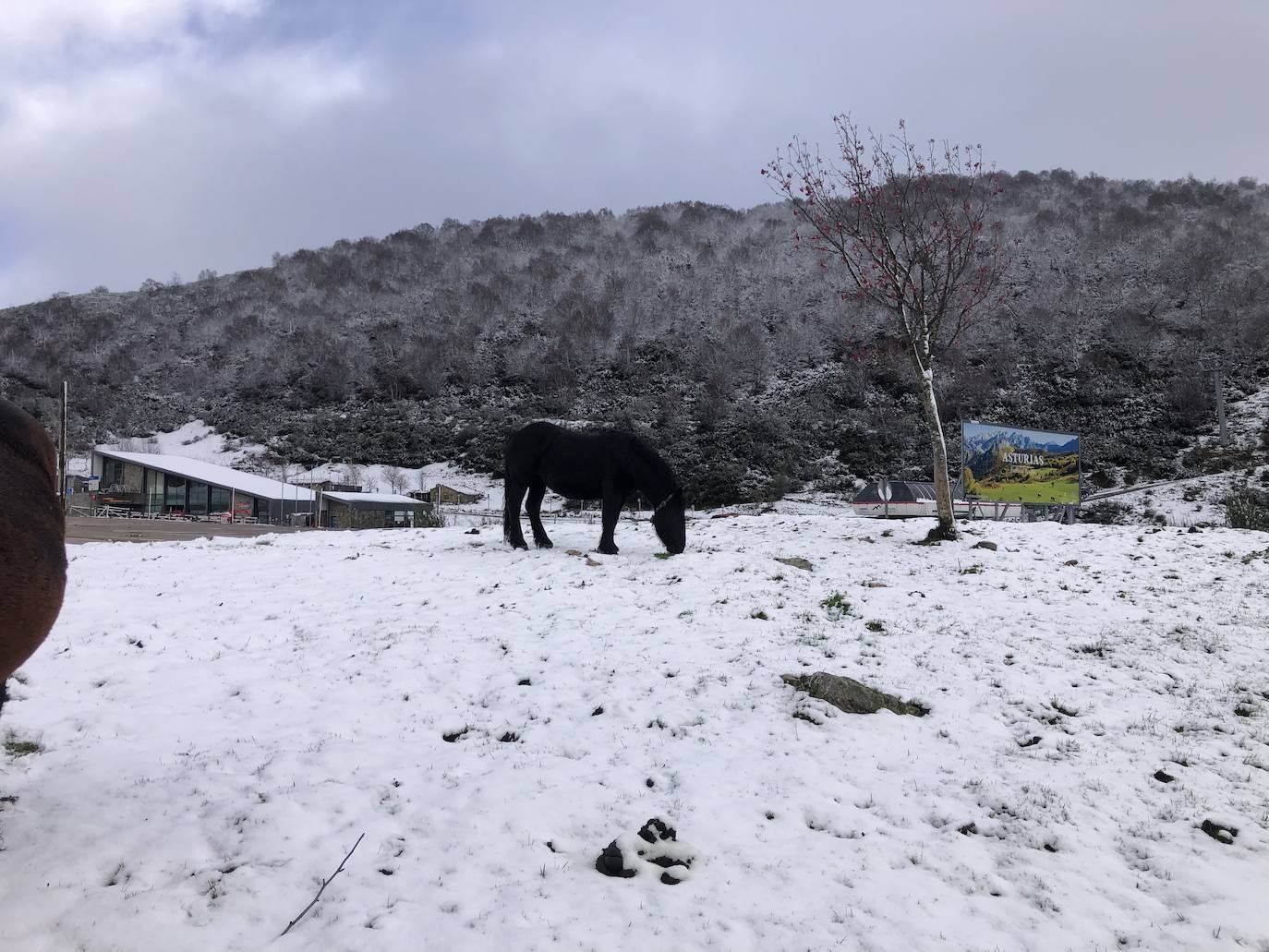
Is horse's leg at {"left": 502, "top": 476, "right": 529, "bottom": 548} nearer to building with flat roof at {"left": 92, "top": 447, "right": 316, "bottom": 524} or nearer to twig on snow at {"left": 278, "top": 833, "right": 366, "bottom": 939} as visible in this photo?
twig on snow at {"left": 278, "top": 833, "right": 366, "bottom": 939}

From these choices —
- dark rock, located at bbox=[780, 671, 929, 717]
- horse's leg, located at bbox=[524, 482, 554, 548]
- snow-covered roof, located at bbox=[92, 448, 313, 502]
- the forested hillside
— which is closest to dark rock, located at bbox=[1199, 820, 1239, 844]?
dark rock, located at bbox=[780, 671, 929, 717]

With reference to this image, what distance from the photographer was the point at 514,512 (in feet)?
39.5

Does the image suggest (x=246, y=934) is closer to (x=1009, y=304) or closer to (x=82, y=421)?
(x=1009, y=304)

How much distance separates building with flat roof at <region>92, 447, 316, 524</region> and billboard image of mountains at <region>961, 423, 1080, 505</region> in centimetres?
3503

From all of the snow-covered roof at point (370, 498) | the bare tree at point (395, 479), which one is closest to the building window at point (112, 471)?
the snow-covered roof at point (370, 498)

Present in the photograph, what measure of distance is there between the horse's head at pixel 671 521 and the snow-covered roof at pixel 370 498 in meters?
32.4

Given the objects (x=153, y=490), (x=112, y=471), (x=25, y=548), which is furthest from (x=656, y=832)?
(x=112, y=471)

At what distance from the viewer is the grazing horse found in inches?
97.3

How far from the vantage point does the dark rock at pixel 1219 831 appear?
3.94m

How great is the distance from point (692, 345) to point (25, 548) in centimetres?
6933

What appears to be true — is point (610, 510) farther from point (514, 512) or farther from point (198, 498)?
point (198, 498)

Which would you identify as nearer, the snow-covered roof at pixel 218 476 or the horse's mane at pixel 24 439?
the horse's mane at pixel 24 439

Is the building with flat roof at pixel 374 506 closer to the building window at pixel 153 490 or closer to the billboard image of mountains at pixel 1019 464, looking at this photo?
the building window at pixel 153 490

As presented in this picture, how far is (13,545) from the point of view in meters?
2.50
